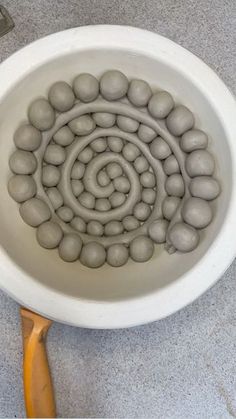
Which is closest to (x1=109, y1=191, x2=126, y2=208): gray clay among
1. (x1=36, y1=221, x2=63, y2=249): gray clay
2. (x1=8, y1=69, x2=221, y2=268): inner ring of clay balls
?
(x1=8, y1=69, x2=221, y2=268): inner ring of clay balls

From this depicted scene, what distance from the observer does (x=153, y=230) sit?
0.72 meters

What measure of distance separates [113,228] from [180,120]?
0.57 feet

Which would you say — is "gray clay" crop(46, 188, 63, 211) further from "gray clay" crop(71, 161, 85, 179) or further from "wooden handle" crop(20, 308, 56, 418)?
"wooden handle" crop(20, 308, 56, 418)

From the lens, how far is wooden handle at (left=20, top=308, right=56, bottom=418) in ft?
2.23

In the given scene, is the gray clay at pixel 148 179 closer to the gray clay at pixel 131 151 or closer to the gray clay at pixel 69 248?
the gray clay at pixel 131 151

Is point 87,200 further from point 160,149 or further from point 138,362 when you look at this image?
point 138,362

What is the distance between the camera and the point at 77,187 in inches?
29.8

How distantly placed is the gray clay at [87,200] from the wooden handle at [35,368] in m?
0.17

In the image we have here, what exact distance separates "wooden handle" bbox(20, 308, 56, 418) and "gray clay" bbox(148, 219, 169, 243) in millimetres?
174

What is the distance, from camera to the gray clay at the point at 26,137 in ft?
2.23

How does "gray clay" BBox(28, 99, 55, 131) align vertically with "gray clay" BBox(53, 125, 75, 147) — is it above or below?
above

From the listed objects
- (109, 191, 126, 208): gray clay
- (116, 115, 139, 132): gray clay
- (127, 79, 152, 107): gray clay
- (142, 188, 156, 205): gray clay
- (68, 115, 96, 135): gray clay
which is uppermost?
(127, 79, 152, 107): gray clay

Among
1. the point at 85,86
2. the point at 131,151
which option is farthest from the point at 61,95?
the point at 131,151

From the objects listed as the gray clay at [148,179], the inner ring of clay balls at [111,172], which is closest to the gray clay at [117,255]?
the inner ring of clay balls at [111,172]
